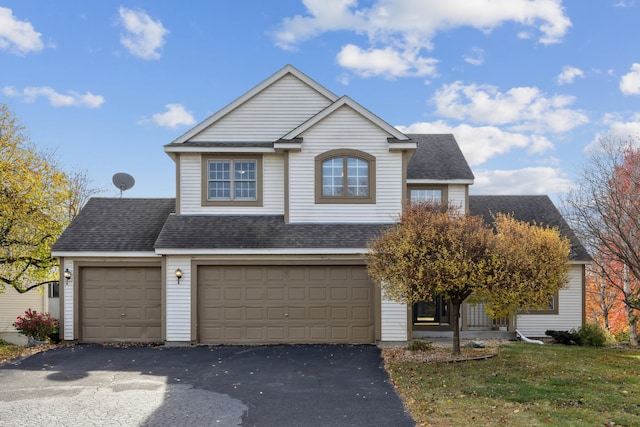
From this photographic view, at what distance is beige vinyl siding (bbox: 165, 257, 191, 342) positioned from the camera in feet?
46.0

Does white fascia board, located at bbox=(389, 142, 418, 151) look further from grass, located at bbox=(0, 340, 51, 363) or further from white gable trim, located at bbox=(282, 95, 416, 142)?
grass, located at bbox=(0, 340, 51, 363)

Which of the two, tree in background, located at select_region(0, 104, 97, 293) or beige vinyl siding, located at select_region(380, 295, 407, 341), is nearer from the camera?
beige vinyl siding, located at select_region(380, 295, 407, 341)

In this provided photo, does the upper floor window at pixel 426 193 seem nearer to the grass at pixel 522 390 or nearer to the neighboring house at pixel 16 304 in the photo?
the grass at pixel 522 390

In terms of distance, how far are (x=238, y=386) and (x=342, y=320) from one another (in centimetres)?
519

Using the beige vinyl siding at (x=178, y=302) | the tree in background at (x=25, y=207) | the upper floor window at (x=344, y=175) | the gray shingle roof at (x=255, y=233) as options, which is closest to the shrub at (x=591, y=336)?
the gray shingle roof at (x=255, y=233)

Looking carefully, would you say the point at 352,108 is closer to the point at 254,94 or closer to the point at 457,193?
the point at 254,94

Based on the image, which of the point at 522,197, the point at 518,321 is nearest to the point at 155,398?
the point at 518,321

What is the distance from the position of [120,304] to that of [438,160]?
12141mm

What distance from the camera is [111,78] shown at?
19.7m

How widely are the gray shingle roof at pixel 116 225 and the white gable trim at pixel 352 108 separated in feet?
17.4

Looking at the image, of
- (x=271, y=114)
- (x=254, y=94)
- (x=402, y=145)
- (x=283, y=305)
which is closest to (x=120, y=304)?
(x=283, y=305)

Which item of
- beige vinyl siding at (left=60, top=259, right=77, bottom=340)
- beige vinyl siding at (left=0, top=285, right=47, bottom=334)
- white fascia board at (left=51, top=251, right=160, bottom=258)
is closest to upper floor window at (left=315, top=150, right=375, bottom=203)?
white fascia board at (left=51, top=251, right=160, bottom=258)

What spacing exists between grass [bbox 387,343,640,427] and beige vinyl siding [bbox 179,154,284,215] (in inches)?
252

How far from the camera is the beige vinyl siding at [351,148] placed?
14789mm
